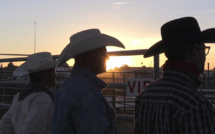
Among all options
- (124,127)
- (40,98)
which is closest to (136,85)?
(40,98)

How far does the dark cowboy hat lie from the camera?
2.07m

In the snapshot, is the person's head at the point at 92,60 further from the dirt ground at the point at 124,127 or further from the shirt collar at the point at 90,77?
the dirt ground at the point at 124,127

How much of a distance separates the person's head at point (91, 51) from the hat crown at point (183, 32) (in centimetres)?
50

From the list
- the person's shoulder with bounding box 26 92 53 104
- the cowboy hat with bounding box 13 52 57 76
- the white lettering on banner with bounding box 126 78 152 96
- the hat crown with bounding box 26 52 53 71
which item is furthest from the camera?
the white lettering on banner with bounding box 126 78 152 96

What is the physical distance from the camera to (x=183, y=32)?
6.88ft

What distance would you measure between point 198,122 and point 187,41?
0.47 metres

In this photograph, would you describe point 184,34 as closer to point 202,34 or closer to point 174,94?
point 202,34

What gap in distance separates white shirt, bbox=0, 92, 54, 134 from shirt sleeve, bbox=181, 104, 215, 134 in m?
1.79

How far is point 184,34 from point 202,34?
0.34 feet

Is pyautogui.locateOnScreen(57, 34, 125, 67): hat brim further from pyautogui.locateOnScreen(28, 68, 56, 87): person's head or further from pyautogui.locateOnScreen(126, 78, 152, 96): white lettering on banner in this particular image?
pyautogui.locateOnScreen(126, 78, 152, 96): white lettering on banner

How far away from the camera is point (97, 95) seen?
231cm

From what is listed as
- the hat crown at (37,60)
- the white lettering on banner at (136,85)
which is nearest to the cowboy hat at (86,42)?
the hat crown at (37,60)

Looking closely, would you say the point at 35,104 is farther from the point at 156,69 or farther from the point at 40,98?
the point at 156,69

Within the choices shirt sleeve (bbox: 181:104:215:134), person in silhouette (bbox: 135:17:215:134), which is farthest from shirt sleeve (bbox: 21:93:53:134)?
shirt sleeve (bbox: 181:104:215:134)
